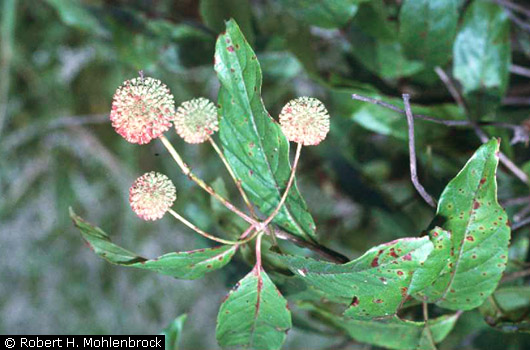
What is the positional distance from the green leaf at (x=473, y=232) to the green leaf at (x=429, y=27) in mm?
379

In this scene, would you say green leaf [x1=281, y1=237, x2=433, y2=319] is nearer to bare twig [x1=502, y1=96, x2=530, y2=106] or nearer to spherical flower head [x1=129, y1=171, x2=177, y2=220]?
spherical flower head [x1=129, y1=171, x2=177, y2=220]

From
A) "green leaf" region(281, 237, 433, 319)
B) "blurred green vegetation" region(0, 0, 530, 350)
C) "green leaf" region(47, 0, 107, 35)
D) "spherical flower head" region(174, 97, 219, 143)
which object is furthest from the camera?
A: "green leaf" region(47, 0, 107, 35)

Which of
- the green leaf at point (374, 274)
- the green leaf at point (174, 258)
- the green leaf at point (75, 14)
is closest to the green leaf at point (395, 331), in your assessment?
the green leaf at point (374, 274)

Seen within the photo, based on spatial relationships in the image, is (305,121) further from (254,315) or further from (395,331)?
(395,331)

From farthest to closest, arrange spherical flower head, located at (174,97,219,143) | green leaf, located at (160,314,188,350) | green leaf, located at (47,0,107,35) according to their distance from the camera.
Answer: green leaf, located at (47,0,107,35) < green leaf, located at (160,314,188,350) < spherical flower head, located at (174,97,219,143)

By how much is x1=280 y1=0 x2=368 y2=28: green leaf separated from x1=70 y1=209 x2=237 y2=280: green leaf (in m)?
0.45

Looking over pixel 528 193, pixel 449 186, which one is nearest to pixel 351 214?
pixel 528 193

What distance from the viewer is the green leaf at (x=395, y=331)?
75cm

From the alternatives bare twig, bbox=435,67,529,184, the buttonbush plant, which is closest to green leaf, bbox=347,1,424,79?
bare twig, bbox=435,67,529,184

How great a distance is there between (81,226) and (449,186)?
440 millimetres

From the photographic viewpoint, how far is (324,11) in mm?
911

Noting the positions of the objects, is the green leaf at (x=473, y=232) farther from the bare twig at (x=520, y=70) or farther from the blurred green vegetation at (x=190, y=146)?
the bare twig at (x=520, y=70)

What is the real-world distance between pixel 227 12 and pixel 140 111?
0.38 metres

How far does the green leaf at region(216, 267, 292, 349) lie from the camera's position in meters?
0.65
